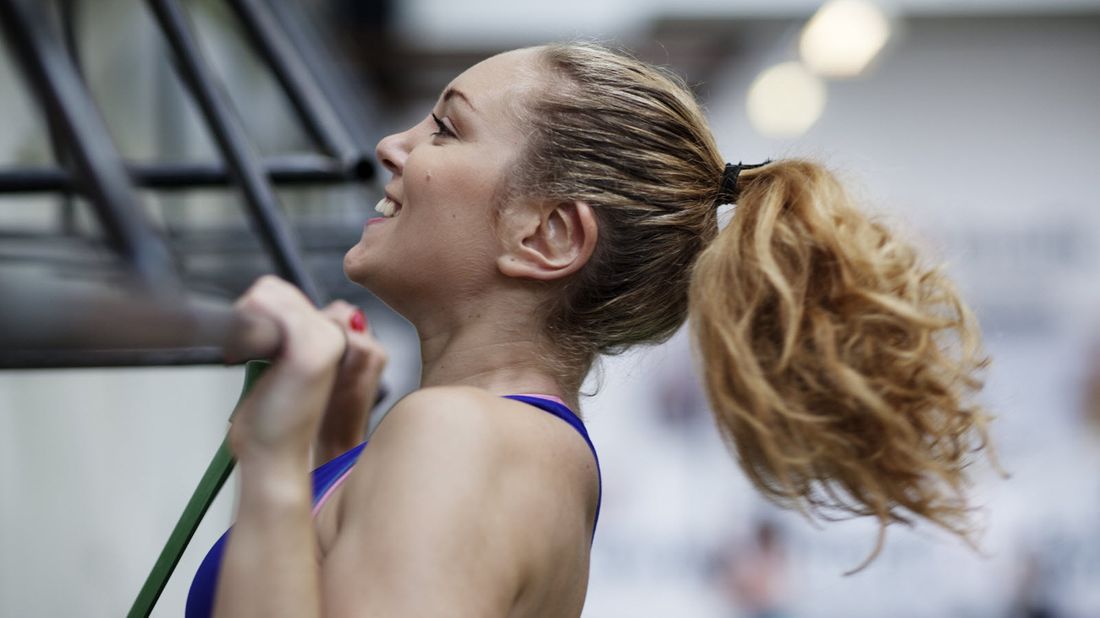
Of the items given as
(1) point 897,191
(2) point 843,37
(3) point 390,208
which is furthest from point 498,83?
(2) point 843,37

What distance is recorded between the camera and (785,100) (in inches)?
278

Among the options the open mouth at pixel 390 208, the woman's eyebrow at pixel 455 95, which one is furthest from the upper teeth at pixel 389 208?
the woman's eyebrow at pixel 455 95

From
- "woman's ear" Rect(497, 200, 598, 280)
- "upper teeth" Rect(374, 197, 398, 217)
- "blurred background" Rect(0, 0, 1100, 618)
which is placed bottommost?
"blurred background" Rect(0, 0, 1100, 618)

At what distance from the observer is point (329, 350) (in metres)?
0.80

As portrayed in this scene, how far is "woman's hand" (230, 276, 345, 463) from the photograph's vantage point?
78 centimetres

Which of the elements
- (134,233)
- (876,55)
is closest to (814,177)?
(134,233)

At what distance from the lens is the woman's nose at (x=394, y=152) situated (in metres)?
1.13

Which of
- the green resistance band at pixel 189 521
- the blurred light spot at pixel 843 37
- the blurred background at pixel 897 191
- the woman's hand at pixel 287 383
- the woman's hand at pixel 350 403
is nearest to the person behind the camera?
the woman's hand at pixel 287 383

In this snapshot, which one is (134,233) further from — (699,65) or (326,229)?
(699,65)

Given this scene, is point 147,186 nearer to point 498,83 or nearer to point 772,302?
point 498,83

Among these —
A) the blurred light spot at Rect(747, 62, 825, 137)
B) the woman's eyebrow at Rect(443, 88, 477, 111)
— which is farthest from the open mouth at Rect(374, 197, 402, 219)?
the blurred light spot at Rect(747, 62, 825, 137)

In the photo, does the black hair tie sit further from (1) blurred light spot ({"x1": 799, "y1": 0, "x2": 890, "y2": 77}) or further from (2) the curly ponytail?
(1) blurred light spot ({"x1": 799, "y1": 0, "x2": 890, "y2": 77})

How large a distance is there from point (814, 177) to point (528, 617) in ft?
1.51

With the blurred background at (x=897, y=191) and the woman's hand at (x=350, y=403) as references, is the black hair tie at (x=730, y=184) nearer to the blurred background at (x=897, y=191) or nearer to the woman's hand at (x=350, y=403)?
the woman's hand at (x=350, y=403)
